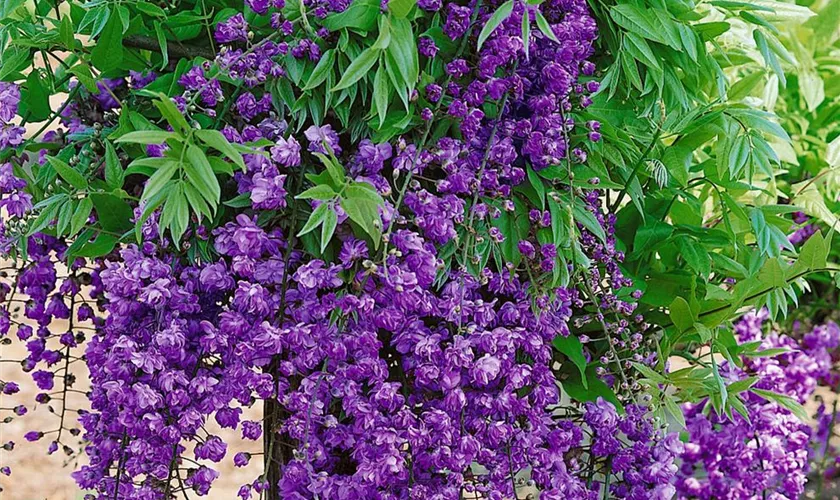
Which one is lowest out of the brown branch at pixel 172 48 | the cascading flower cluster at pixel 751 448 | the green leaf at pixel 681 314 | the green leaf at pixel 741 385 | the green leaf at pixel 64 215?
the cascading flower cluster at pixel 751 448

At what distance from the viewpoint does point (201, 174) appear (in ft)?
2.54

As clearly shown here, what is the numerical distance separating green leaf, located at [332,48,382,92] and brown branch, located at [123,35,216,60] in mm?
238

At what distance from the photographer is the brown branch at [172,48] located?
3.28 ft

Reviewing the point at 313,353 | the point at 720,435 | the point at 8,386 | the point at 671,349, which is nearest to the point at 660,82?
the point at 671,349

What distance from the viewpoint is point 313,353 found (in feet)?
2.93

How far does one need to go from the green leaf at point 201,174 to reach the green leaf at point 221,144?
1 centimetres

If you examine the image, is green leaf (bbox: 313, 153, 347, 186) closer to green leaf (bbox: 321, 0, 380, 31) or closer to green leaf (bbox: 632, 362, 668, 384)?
green leaf (bbox: 321, 0, 380, 31)

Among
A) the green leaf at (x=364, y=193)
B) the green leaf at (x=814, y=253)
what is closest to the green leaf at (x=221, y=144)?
the green leaf at (x=364, y=193)

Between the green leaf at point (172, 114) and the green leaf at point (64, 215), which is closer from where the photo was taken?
the green leaf at point (172, 114)

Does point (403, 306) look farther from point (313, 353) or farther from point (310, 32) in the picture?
point (310, 32)

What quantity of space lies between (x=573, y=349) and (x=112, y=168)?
55 cm

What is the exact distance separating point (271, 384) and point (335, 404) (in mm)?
138

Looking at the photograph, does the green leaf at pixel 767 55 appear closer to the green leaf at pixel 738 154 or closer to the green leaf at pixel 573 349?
the green leaf at pixel 738 154

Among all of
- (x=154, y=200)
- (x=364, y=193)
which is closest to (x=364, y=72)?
(x=364, y=193)
